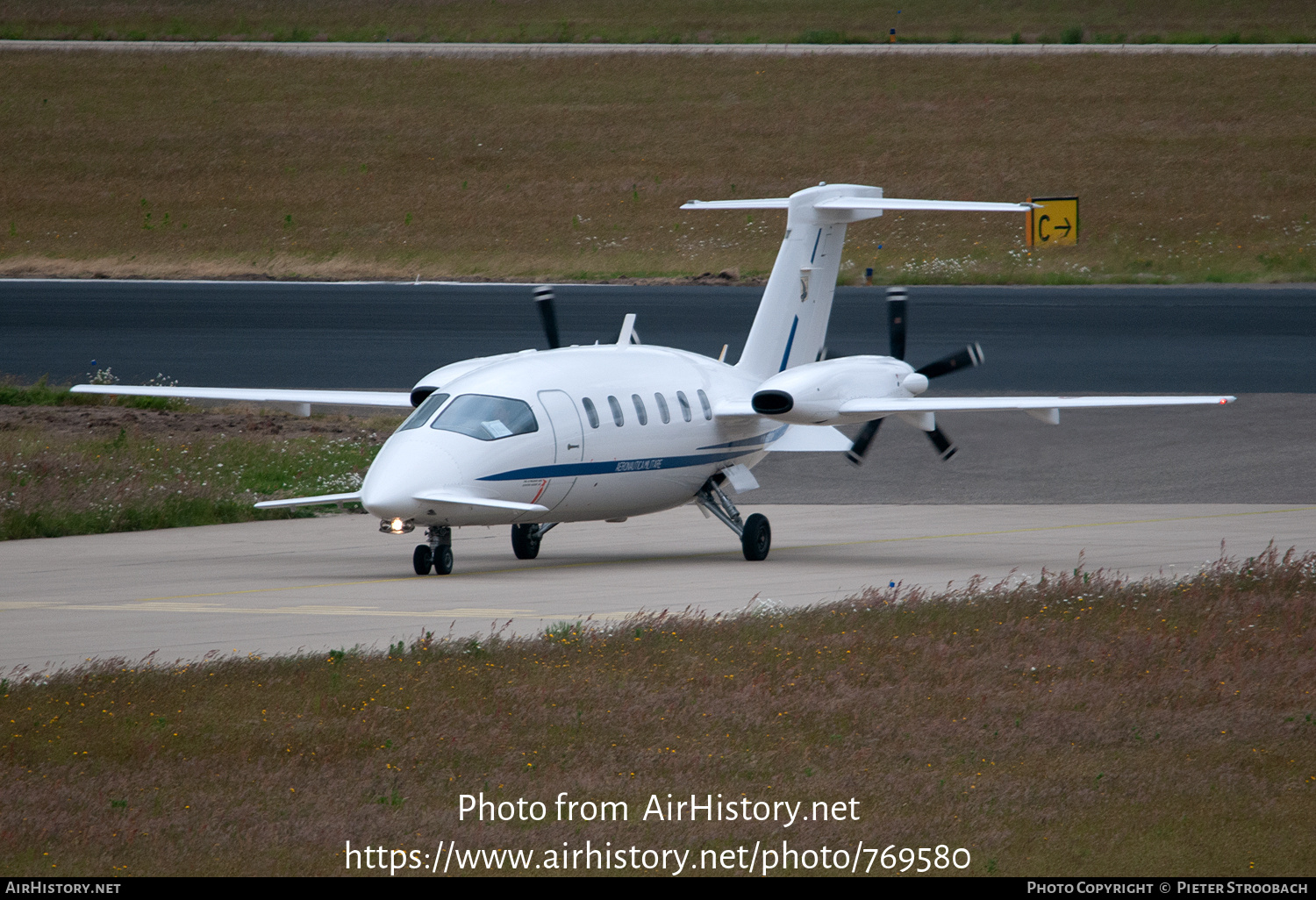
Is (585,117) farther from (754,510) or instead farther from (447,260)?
(754,510)

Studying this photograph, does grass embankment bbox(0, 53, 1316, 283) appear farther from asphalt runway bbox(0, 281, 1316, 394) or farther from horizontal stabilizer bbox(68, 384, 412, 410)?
horizontal stabilizer bbox(68, 384, 412, 410)

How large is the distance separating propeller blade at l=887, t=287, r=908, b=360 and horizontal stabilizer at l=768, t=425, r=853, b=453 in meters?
1.59

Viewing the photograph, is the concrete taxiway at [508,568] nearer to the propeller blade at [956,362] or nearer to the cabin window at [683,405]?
the cabin window at [683,405]

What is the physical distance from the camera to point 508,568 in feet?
79.6

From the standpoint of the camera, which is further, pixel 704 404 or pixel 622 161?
pixel 622 161

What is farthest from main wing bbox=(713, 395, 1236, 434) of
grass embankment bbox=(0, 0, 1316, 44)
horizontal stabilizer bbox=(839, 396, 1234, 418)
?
grass embankment bbox=(0, 0, 1316, 44)

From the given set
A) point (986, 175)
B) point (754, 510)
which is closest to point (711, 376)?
point (754, 510)

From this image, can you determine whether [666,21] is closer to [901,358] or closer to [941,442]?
[901,358]

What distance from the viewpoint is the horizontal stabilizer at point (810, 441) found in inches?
1056

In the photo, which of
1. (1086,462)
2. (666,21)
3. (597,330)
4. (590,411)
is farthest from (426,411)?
(666,21)

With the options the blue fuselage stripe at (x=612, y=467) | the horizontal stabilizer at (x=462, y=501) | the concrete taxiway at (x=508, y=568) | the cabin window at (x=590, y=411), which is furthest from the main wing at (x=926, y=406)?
the horizontal stabilizer at (x=462, y=501)

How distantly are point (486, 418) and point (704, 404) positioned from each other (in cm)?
439

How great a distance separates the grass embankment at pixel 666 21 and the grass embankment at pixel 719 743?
8896 cm

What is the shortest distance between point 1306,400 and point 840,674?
27.3 m
